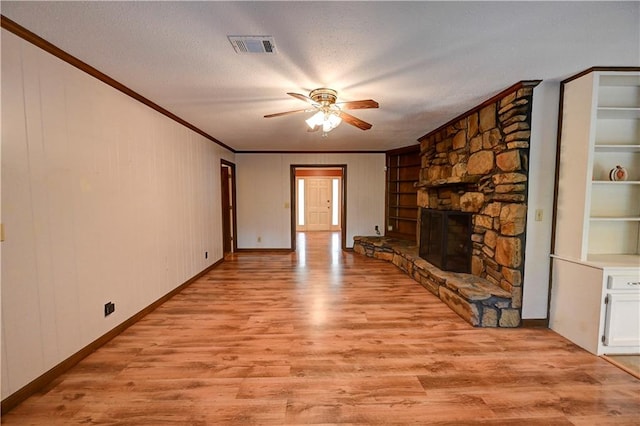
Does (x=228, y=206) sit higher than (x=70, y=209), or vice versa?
(x=70, y=209)

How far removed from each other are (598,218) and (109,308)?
4.34 meters

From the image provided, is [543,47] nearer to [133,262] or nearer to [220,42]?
[220,42]

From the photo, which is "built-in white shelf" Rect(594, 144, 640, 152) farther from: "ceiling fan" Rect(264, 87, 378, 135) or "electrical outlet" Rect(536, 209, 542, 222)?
"ceiling fan" Rect(264, 87, 378, 135)

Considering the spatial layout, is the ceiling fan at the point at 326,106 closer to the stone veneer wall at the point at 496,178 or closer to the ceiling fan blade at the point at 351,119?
the ceiling fan blade at the point at 351,119

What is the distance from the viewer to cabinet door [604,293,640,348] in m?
2.11

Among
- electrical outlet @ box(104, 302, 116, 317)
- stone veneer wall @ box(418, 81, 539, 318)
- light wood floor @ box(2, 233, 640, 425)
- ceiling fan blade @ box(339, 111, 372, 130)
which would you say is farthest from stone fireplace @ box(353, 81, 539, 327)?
electrical outlet @ box(104, 302, 116, 317)

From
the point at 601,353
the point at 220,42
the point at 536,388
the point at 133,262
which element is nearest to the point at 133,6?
the point at 220,42

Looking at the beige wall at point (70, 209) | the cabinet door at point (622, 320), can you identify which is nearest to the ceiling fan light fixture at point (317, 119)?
the beige wall at point (70, 209)

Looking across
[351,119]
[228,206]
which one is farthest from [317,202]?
[351,119]

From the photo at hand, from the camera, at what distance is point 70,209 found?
→ 1.96 metres

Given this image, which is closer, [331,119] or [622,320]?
[622,320]

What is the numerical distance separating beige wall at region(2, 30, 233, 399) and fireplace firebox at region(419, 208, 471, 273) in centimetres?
353

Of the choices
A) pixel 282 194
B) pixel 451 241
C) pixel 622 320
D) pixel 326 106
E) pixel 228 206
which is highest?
pixel 326 106

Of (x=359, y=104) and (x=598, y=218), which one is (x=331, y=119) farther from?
(x=598, y=218)
